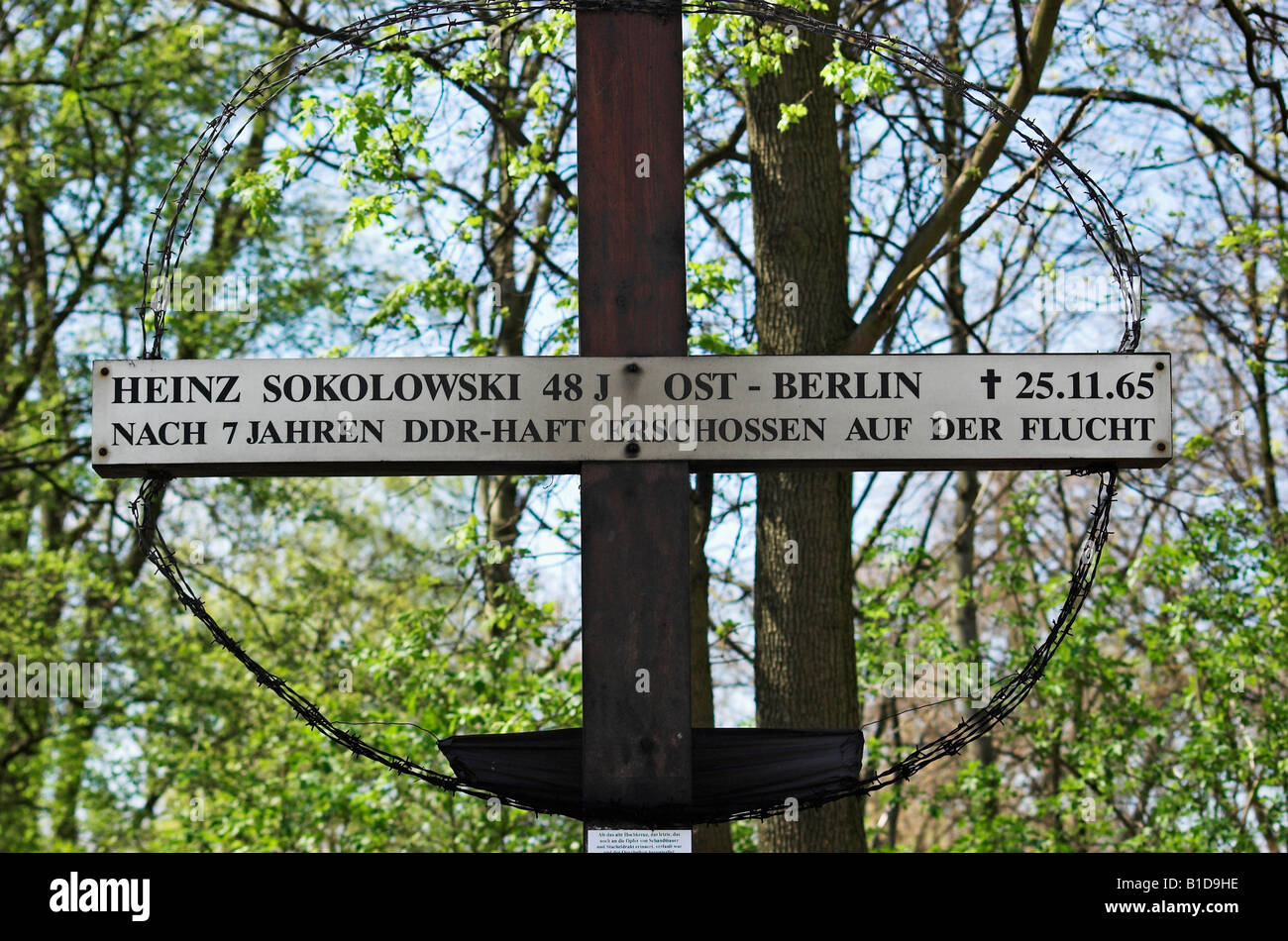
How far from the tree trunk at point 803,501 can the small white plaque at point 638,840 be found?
4006 millimetres

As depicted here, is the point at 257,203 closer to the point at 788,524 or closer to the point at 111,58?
the point at 788,524

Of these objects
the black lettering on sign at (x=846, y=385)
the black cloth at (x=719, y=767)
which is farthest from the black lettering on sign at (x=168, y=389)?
the black lettering on sign at (x=846, y=385)

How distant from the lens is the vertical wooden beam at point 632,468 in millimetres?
3525

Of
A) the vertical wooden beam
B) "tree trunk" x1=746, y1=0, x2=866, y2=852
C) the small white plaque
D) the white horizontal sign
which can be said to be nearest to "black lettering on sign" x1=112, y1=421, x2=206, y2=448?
the white horizontal sign

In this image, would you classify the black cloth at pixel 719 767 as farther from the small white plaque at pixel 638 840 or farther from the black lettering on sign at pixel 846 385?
the black lettering on sign at pixel 846 385

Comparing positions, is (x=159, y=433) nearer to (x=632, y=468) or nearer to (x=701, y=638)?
(x=632, y=468)

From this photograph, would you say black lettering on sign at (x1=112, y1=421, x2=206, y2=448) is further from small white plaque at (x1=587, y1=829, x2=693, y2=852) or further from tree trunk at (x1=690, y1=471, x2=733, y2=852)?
tree trunk at (x1=690, y1=471, x2=733, y2=852)

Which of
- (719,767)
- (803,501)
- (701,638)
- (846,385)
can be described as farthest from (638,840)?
(701,638)

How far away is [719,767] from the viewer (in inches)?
142

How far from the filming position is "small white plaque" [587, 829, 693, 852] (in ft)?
11.3

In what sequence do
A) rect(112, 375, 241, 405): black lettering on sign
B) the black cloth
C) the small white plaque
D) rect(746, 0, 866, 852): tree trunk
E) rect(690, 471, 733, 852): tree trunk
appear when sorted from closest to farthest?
the small white plaque, the black cloth, rect(112, 375, 241, 405): black lettering on sign, rect(746, 0, 866, 852): tree trunk, rect(690, 471, 733, 852): tree trunk

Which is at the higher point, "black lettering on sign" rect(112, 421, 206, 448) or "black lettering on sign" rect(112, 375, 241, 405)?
"black lettering on sign" rect(112, 375, 241, 405)

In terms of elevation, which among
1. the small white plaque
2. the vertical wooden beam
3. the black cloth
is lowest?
the small white plaque

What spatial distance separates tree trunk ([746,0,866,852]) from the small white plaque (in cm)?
401
